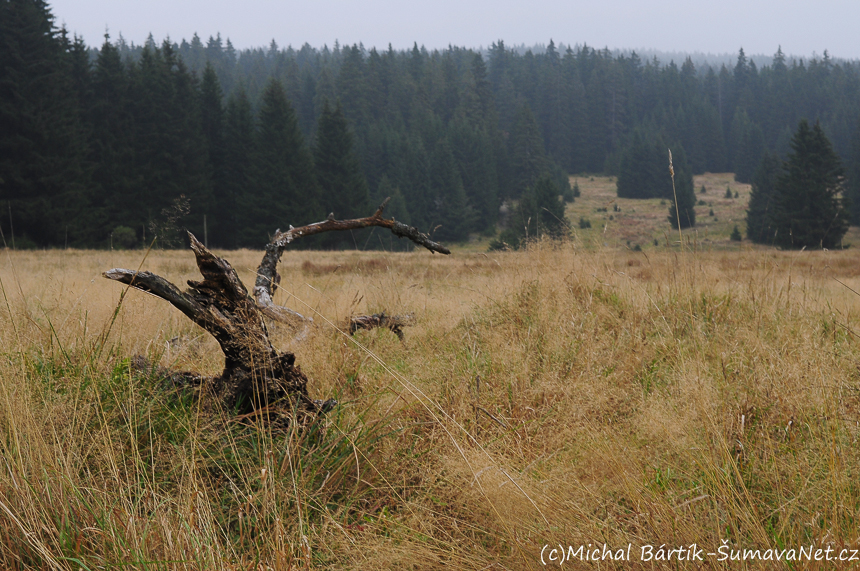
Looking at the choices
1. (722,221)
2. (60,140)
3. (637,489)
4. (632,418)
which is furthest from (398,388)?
(722,221)

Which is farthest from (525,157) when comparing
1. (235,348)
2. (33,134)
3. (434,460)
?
(434,460)

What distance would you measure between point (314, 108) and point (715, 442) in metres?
86.7

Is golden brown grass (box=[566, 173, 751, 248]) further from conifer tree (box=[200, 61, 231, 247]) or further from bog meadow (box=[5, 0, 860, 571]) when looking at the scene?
bog meadow (box=[5, 0, 860, 571])

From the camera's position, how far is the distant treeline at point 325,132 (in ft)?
95.5

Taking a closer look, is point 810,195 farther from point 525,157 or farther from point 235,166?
point 235,166

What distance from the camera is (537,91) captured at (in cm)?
10794

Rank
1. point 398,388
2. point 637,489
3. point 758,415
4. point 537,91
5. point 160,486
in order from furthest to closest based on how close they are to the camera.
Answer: point 537,91 < point 398,388 < point 758,415 < point 160,486 < point 637,489

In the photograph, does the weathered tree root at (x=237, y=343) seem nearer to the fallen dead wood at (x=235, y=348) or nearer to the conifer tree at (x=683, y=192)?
the fallen dead wood at (x=235, y=348)

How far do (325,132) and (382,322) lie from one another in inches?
1738

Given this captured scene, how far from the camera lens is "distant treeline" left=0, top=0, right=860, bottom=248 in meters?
29.1

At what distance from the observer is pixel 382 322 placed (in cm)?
422

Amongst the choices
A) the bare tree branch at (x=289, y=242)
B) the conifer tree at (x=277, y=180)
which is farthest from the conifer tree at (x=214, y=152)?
the bare tree branch at (x=289, y=242)

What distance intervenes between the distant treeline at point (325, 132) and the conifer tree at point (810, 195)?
75.6ft

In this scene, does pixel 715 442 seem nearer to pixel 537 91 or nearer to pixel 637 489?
pixel 637 489
